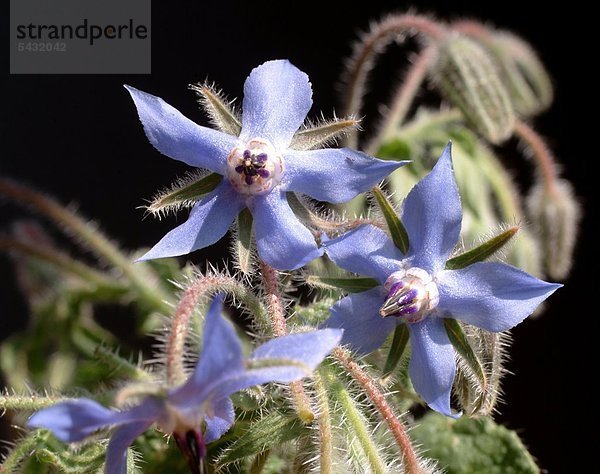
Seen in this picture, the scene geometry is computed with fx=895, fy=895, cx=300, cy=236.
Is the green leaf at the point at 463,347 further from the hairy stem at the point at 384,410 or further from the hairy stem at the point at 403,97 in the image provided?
the hairy stem at the point at 403,97

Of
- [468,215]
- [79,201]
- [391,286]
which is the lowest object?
[79,201]

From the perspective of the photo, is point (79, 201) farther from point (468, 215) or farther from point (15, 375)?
point (468, 215)

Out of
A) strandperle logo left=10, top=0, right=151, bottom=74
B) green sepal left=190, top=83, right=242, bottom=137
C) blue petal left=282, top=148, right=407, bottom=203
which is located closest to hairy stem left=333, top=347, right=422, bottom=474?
blue petal left=282, top=148, right=407, bottom=203

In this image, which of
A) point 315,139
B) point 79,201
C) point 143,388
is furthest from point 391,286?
point 79,201

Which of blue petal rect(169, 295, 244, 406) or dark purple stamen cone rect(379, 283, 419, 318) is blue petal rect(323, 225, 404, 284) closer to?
dark purple stamen cone rect(379, 283, 419, 318)

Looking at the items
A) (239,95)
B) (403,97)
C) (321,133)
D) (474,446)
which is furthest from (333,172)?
(239,95)

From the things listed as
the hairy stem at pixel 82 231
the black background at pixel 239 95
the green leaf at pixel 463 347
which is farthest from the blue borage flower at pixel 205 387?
the black background at pixel 239 95

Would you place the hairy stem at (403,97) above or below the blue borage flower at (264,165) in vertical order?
below
